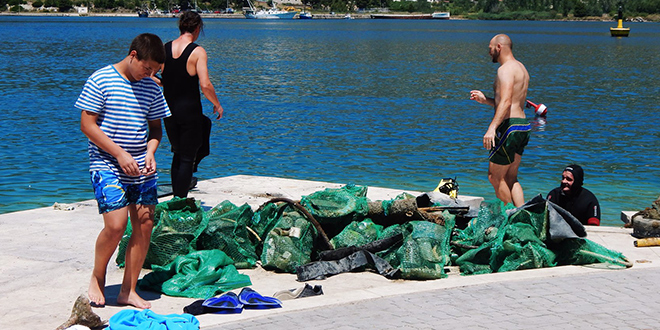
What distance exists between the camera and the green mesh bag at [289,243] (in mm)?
6906

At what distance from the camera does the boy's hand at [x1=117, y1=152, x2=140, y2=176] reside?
5398mm

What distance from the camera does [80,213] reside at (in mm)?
8664

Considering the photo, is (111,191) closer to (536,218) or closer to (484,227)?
(484,227)

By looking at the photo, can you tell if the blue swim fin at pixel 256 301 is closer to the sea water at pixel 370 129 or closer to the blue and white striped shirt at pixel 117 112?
the blue and white striped shirt at pixel 117 112

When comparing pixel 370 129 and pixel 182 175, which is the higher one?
pixel 182 175

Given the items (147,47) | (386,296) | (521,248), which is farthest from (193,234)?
(521,248)

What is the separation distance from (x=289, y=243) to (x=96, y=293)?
182 centimetres

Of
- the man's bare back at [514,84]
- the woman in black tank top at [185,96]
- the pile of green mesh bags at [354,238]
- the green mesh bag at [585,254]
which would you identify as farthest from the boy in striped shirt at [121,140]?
the man's bare back at [514,84]

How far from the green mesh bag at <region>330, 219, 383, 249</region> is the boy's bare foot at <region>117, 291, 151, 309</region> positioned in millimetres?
2062

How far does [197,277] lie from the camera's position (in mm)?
6309

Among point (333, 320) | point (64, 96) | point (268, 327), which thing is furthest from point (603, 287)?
point (64, 96)

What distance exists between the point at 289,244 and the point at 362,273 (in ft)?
2.18

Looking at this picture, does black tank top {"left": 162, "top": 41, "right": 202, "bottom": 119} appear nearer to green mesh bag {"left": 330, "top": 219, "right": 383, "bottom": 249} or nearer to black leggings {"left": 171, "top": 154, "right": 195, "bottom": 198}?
black leggings {"left": 171, "top": 154, "right": 195, "bottom": 198}

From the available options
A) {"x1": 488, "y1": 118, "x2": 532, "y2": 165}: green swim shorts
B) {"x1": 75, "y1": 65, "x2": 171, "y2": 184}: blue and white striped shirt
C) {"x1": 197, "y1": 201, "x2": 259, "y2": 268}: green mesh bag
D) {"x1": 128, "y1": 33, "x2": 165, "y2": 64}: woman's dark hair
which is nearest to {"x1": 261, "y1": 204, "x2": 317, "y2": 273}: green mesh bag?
{"x1": 197, "y1": 201, "x2": 259, "y2": 268}: green mesh bag
